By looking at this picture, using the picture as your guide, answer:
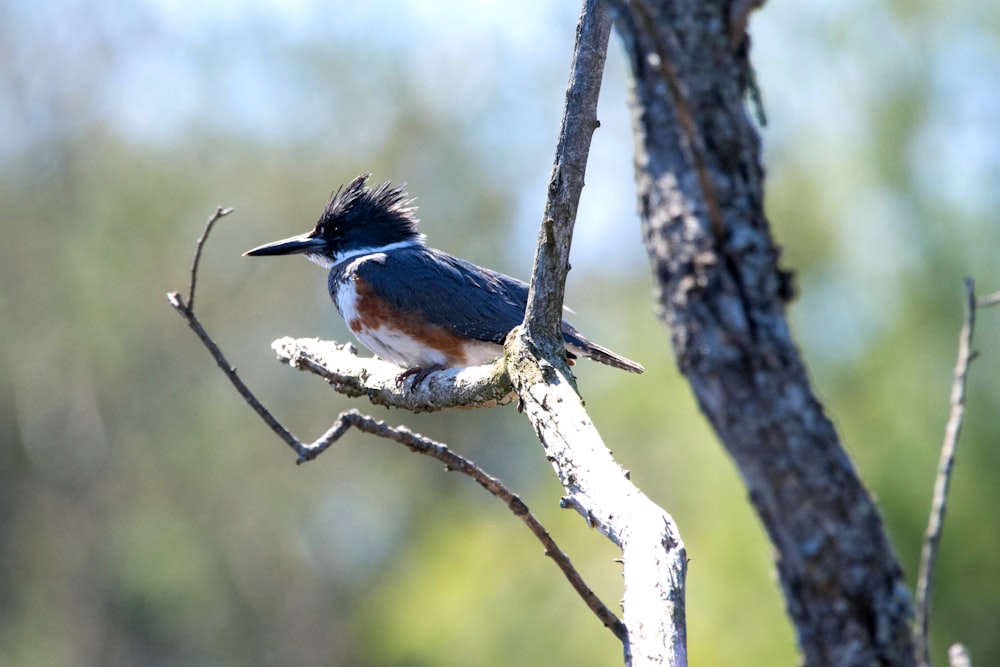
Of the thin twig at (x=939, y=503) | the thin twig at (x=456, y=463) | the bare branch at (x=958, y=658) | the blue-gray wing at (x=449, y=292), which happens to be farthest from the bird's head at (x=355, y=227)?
the bare branch at (x=958, y=658)

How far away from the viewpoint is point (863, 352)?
36.6ft

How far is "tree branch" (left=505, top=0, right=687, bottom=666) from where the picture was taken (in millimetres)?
1700

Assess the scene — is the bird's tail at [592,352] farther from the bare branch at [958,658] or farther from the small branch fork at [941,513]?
the bare branch at [958,658]

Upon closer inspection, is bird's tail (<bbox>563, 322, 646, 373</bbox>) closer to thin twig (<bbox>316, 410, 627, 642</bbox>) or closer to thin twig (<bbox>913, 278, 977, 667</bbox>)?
thin twig (<bbox>316, 410, 627, 642</bbox>)

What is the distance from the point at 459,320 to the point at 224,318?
14.2 meters

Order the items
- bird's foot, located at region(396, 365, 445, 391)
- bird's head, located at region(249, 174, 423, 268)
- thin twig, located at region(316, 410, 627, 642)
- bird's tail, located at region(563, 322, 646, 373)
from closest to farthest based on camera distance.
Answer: thin twig, located at region(316, 410, 627, 642), bird's foot, located at region(396, 365, 445, 391), bird's tail, located at region(563, 322, 646, 373), bird's head, located at region(249, 174, 423, 268)

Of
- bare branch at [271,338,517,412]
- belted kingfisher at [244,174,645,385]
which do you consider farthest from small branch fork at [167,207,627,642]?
belted kingfisher at [244,174,645,385]

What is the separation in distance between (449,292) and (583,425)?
107 inches

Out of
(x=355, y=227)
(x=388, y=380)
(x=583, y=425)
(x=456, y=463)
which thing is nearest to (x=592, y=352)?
(x=388, y=380)

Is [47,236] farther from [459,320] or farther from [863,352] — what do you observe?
[459,320]

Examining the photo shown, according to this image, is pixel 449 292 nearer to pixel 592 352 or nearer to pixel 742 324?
pixel 592 352

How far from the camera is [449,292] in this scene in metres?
4.96

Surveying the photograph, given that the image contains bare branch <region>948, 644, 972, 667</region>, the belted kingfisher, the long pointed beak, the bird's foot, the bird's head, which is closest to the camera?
bare branch <region>948, 644, 972, 667</region>

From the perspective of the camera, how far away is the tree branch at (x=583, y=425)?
170 cm
